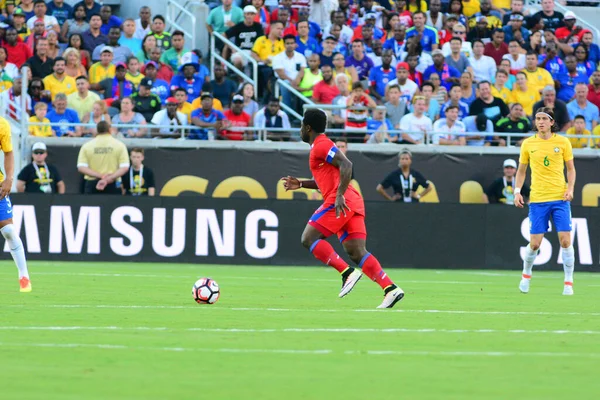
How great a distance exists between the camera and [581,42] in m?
28.3

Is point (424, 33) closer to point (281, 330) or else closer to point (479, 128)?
point (479, 128)

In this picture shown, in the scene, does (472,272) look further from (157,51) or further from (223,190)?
(157,51)

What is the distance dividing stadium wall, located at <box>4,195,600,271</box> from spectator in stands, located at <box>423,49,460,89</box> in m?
4.25

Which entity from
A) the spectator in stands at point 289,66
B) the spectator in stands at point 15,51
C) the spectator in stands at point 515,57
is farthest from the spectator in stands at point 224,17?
the spectator in stands at point 515,57

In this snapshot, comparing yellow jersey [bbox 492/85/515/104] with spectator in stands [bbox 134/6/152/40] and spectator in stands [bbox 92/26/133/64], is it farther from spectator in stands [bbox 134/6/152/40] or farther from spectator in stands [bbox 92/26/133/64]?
spectator in stands [bbox 92/26/133/64]

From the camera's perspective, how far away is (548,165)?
15375mm

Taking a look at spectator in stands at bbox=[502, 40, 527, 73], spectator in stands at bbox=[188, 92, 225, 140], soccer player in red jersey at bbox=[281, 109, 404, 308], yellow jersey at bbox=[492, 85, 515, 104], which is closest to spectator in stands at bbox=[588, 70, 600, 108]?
spectator in stands at bbox=[502, 40, 527, 73]

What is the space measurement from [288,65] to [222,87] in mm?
1559

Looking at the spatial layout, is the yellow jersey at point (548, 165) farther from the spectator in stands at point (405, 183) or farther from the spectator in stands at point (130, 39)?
the spectator in stands at point (130, 39)

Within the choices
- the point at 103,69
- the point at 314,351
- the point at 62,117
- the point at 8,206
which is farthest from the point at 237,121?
the point at 314,351

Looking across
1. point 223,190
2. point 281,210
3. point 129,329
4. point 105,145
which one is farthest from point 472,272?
point 129,329

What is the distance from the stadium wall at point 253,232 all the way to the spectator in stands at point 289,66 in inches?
146

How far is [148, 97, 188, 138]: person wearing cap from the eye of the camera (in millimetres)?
23578

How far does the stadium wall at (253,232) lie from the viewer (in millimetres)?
21656
